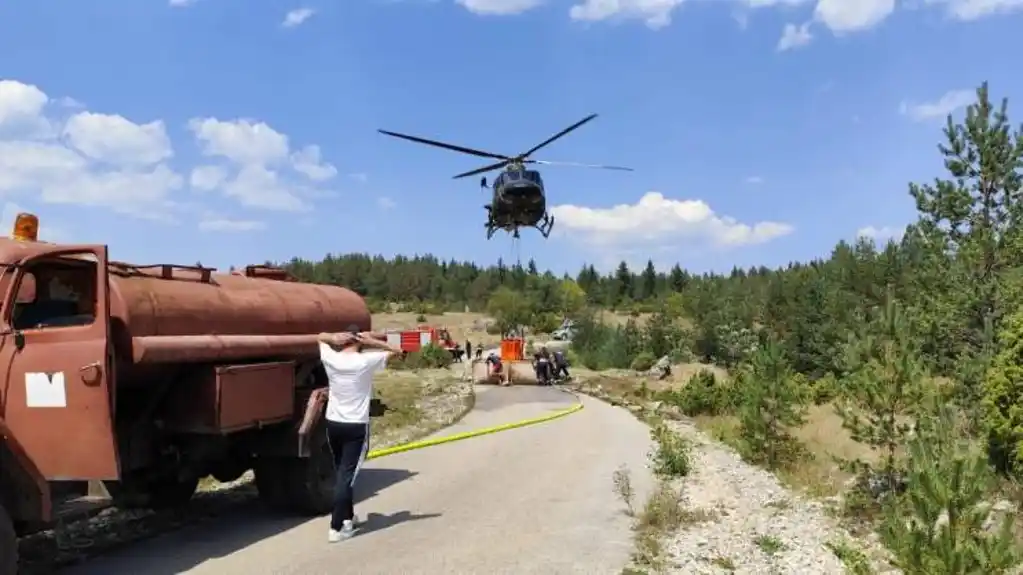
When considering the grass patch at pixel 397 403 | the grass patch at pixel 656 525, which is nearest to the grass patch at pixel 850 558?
the grass patch at pixel 656 525

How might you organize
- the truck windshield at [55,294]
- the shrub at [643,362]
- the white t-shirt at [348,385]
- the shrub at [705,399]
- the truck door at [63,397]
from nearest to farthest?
the truck door at [63,397] → the truck windshield at [55,294] → the white t-shirt at [348,385] → the shrub at [705,399] → the shrub at [643,362]

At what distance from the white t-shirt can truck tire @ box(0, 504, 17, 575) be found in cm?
319

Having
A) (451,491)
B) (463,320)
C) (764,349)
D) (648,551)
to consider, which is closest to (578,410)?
(764,349)

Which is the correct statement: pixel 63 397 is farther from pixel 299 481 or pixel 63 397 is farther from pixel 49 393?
pixel 299 481

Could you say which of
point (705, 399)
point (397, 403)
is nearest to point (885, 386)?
point (397, 403)

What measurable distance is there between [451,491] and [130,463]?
4526 mm

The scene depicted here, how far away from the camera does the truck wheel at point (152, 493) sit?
7908 mm

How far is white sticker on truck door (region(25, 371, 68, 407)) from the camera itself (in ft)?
21.4

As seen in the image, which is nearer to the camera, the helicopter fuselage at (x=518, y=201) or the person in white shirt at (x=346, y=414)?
the person in white shirt at (x=346, y=414)

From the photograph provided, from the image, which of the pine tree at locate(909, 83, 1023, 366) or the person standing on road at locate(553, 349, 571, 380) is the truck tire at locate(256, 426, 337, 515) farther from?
the person standing on road at locate(553, 349, 571, 380)

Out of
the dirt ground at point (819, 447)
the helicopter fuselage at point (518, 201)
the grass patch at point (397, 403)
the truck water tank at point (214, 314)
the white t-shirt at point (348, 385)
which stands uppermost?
the helicopter fuselage at point (518, 201)

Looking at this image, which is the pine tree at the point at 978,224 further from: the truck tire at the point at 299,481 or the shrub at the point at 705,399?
the truck tire at the point at 299,481

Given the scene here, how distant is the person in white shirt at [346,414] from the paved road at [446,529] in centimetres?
30

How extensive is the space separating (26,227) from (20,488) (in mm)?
2367
